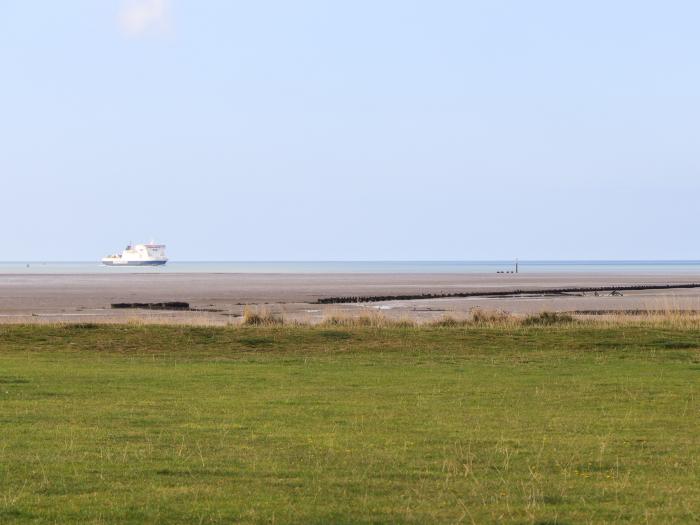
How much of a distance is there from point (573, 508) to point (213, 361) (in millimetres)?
21092

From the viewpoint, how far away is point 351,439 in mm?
15953

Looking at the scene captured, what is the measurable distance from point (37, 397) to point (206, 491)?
10.4m

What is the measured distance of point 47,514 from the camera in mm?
11094

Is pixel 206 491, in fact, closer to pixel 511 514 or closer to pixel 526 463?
pixel 511 514

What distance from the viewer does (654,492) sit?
12.1 m

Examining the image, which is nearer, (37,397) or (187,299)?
(37,397)

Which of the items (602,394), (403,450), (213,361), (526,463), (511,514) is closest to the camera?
(511,514)

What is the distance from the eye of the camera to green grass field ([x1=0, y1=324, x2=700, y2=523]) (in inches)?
452

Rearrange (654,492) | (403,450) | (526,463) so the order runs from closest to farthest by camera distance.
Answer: (654,492) → (526,463) → (403,450)

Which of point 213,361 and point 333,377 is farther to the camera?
point 213,361

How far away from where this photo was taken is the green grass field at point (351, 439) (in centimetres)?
1149

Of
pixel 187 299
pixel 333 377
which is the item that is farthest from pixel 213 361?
pixel 187 299

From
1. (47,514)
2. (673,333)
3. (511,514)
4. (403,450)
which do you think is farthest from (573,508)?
(673,333)

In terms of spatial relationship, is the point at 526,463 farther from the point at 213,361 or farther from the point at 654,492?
the point at 213,361
